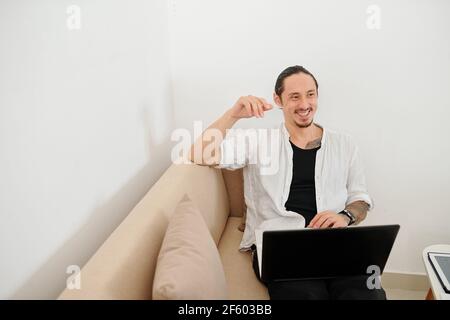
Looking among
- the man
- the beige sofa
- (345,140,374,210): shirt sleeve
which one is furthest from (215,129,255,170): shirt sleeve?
(345,140,374,210): shirt sleeve

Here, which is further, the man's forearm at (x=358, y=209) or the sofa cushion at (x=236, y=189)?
the sofa cushion at (x=236, y=189)

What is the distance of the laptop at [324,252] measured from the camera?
40.0 inches

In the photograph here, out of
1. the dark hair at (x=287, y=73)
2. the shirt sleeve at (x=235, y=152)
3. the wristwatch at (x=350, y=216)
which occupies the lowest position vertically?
the wristwatch at (x=350, y=216)

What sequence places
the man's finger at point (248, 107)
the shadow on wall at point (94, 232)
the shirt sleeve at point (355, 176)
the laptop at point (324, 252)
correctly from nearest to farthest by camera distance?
A: the shadow on wall at point (94, 232) < the laptop at point (324, 252) < the man's finger at point (248, 107) < the shirt sleeve at point (355, 176)

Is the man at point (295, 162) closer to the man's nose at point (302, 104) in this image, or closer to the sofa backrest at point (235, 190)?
the man's nose at point (302, 104)

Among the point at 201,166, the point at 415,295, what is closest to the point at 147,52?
the point at 201,166

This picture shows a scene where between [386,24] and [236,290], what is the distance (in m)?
1.27

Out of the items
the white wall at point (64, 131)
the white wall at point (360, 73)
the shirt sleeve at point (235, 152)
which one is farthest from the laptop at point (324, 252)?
the white wall at point (360, 73)

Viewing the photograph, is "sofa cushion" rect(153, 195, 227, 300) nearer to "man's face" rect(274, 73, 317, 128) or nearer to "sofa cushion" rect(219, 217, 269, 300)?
"sofa cushion" rect(219, 217, 269, 300)

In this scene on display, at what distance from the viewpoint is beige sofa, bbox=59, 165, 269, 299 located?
829mm

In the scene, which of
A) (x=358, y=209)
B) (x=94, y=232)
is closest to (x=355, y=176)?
(x=358, y=209)

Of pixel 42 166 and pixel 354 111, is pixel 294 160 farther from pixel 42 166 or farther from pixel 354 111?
pixel 42 166

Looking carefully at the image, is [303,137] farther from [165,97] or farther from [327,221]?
[165,97]

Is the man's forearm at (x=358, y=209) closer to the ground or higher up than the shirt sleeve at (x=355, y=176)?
closer to the ground
